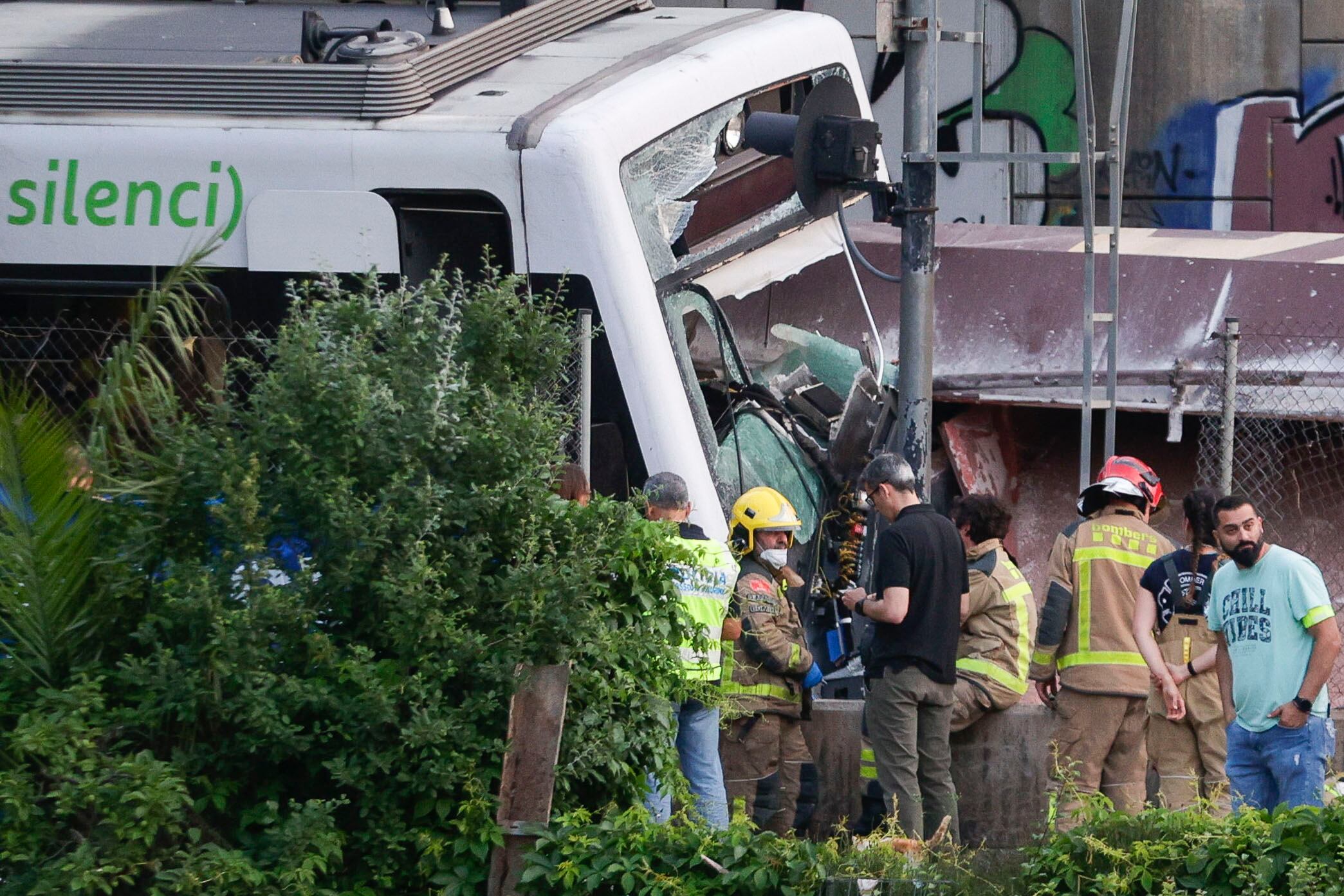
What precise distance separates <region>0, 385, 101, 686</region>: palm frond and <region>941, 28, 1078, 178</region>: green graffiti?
10408mm

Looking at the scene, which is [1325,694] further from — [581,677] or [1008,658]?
[581,677]

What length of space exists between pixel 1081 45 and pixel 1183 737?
9.54ft

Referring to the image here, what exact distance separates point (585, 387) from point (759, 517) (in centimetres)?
95

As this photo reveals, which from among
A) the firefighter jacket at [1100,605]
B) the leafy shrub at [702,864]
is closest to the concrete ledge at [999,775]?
the firefighter jacket at [1100,605]

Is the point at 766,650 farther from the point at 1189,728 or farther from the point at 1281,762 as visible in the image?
the point at 1281,762

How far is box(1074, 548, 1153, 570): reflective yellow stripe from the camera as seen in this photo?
671cm

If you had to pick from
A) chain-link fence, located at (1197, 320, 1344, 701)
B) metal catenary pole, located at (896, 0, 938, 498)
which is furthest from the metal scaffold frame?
chain-link fence, located at (1197, 320, 1344, 701)

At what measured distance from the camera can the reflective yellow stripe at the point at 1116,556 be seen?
22.0 ft

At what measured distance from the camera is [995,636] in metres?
6.91

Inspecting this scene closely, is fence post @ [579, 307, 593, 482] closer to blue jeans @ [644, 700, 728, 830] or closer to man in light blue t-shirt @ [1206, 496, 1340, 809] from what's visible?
blue jeans @ [644, 700, 728, 830]

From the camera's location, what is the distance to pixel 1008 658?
22.7 ft

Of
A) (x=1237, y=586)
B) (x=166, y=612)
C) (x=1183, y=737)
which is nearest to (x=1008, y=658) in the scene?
(x=1183, y=737)

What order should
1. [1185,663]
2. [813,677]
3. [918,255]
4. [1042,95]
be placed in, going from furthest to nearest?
[1042,95] < [918,255] < [813,677] < [1185,663]

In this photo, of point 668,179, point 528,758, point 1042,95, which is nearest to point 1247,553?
point 668,179
